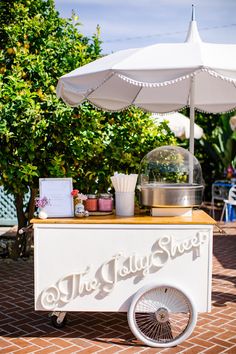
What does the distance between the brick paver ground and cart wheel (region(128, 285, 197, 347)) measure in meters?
0.10

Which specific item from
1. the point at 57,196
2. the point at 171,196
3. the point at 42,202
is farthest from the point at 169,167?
the point at 42,202

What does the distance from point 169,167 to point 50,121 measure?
2150 mm

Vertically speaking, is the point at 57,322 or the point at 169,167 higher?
the point at 169,167

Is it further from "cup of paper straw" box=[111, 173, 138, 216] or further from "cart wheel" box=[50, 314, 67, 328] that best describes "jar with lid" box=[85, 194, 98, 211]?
"cart wheel" box=[50, 314, 67, 328]

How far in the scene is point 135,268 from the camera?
4.51 metres

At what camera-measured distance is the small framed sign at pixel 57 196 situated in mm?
4773

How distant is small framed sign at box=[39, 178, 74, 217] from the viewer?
4.77 metres

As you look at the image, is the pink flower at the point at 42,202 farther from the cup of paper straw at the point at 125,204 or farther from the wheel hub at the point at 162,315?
the wheel hub at the point at 162,315

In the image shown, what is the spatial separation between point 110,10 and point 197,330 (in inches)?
345

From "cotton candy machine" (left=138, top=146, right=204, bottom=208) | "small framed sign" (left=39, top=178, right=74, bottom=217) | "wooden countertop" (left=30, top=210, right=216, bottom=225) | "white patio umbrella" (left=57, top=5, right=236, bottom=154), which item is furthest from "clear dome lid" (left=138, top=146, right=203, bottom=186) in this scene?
"small framed sign" (left=39, top=178, right=74, bottom=217)

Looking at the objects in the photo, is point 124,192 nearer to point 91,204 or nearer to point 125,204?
point 125,204

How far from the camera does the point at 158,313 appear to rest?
180 inches

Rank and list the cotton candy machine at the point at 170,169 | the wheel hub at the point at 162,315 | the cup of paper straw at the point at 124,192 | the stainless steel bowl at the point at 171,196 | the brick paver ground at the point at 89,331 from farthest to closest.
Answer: the cotton candy machine at the point at 170,169
the cup of paper straw at the point at 124,192
the stainless steel bowl at the point at 171,196
the wheel hub at the point at 162,315
the brick paver ground at the point at 89,331

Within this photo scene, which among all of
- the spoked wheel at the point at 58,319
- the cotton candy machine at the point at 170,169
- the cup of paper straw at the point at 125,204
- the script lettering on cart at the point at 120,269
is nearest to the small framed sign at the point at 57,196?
the cup of paper straw at the point at 125,204
